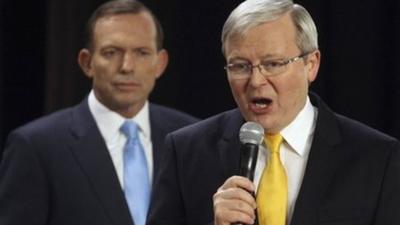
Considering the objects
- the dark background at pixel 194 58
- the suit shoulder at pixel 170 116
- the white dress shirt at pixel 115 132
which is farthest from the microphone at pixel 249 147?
the dark background at pixel 194 58

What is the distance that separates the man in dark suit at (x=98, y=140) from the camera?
116 inches

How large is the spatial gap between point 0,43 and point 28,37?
0.12 meters

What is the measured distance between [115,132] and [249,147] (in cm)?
124

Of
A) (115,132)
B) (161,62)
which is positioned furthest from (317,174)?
(161,62)

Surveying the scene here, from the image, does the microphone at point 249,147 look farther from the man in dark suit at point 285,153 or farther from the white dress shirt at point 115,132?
the white dress shirt at point 115,132

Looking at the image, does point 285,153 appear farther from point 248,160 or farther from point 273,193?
point 248,160

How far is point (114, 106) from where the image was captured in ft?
10.4

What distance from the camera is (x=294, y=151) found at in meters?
2.21

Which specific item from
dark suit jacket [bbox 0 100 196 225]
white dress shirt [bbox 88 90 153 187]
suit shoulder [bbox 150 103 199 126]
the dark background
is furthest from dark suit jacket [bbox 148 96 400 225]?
the dark background

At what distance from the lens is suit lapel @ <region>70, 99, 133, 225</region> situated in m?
2.98

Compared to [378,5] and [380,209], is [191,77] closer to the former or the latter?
[378,5]

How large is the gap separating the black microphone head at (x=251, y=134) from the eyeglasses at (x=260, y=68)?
0.48ft

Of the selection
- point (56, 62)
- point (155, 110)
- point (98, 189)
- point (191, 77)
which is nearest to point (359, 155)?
point (98, 189)

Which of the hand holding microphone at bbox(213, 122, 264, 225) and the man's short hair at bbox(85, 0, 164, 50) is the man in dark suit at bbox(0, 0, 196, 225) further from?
the hand holding microphone at bbox(213, 122, 264, 225)
